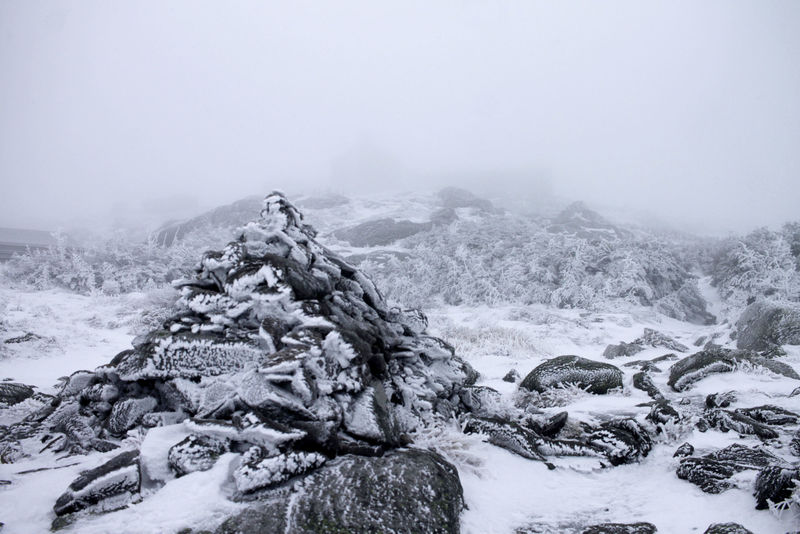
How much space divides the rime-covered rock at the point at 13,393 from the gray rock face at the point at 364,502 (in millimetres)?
4628

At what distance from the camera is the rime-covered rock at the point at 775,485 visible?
9.14 ft

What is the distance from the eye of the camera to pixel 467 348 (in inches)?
428

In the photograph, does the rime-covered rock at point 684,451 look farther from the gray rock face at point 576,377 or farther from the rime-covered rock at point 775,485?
the gray rock face at point 576,377

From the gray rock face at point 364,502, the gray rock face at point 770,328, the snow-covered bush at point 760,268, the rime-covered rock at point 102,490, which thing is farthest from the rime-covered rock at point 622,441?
the snow-covered bush at point 760,268

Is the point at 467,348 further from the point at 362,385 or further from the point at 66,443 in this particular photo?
the point at 66,443

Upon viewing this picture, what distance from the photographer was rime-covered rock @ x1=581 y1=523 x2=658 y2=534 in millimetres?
2939

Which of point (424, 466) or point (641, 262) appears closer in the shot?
point (424, 466)

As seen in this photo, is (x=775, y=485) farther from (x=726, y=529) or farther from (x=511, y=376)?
(x=511, y=376)

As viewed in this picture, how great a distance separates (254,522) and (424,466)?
1330mm

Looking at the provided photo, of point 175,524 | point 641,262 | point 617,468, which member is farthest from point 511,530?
point 641,262

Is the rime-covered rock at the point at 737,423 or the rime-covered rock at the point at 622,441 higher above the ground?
the rime-covered rock at the point at 737,423

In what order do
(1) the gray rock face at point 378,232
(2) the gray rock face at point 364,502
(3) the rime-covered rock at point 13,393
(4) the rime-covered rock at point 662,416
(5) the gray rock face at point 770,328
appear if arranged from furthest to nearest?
(1) the gray rock face at point 378,232
(5) the gray rock face at point 770,328
(3) the rime-covered rock at point 13,393
(4) the rime-covered rock at point 662,416
(2) the gray rock face at point 364,502

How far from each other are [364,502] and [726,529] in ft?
8.06

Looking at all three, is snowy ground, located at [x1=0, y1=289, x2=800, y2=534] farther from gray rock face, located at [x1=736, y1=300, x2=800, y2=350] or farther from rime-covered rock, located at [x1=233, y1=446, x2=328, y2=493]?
gray rock face, located at [x1=736, y1=300, x2=800, y2=350]
